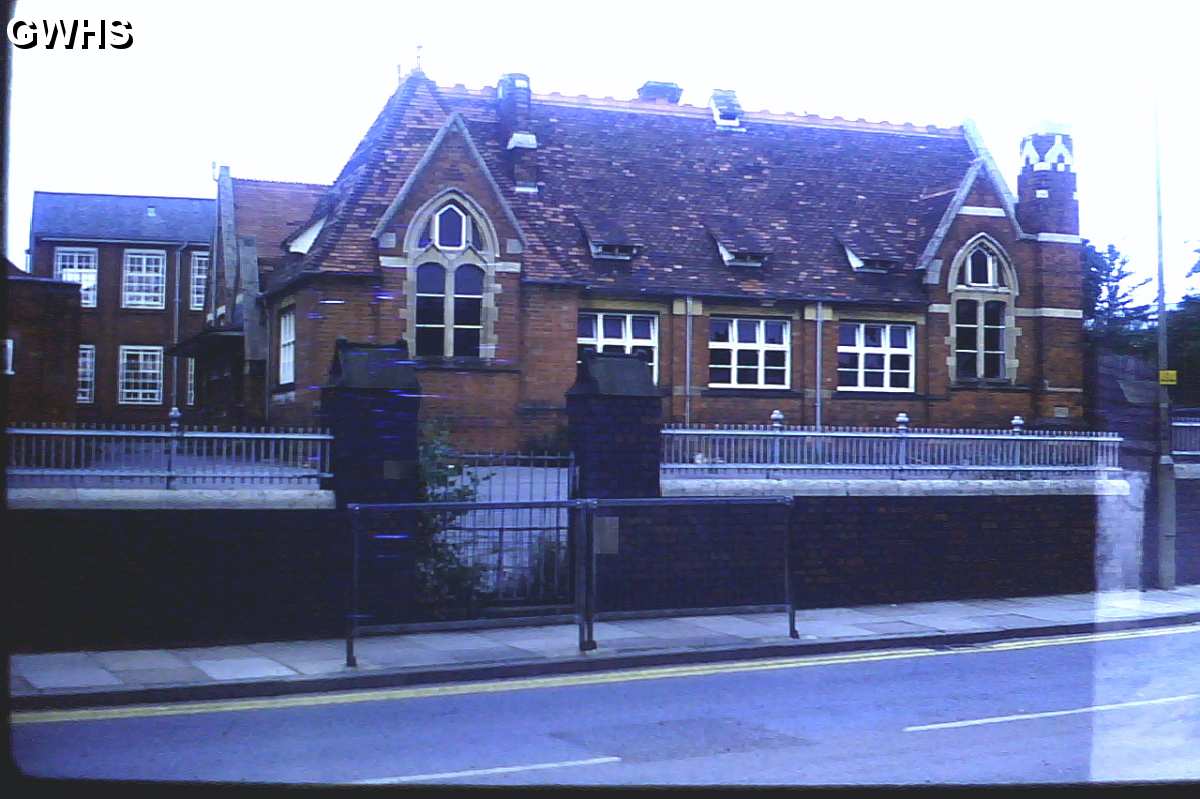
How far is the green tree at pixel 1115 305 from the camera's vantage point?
14.9 m

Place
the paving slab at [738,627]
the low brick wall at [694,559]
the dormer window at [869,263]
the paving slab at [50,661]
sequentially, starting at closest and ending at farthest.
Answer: the paving slab at [50,661] → the paving slab at [738,627] → the low brick wall at [694,559] → the dormer window at [869,263]

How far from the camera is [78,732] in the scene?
26.2 feet

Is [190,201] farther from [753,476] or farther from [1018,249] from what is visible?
[1018,249]

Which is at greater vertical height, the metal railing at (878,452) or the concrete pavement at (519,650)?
the metal railing at (878,452)

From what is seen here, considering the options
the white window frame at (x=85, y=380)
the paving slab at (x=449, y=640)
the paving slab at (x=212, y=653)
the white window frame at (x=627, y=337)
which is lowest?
the paving slab at (x=212, y=653)

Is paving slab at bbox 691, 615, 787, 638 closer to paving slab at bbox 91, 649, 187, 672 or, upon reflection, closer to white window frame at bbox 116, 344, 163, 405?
paving slab at bbox 91, 649, 187, 672

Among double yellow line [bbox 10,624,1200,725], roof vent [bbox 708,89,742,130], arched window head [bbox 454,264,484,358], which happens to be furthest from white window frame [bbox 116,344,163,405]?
roof vent [bbox 708,89,742,130]

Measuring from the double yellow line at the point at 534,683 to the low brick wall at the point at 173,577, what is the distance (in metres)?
2.15

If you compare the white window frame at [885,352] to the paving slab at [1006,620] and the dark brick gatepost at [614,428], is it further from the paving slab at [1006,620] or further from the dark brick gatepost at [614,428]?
the dark brick gatepost at [614,428]

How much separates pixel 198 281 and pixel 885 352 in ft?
46.2

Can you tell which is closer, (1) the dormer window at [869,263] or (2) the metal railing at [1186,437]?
(2) the metal railing at [1186,437]

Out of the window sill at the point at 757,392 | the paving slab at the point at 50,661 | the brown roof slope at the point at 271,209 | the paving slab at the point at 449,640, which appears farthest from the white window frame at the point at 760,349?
the paving slab at the point at 50,661

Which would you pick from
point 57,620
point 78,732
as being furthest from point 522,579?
point 78,732

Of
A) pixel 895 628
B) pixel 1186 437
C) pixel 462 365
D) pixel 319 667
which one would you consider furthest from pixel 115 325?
pixel 1186 437
